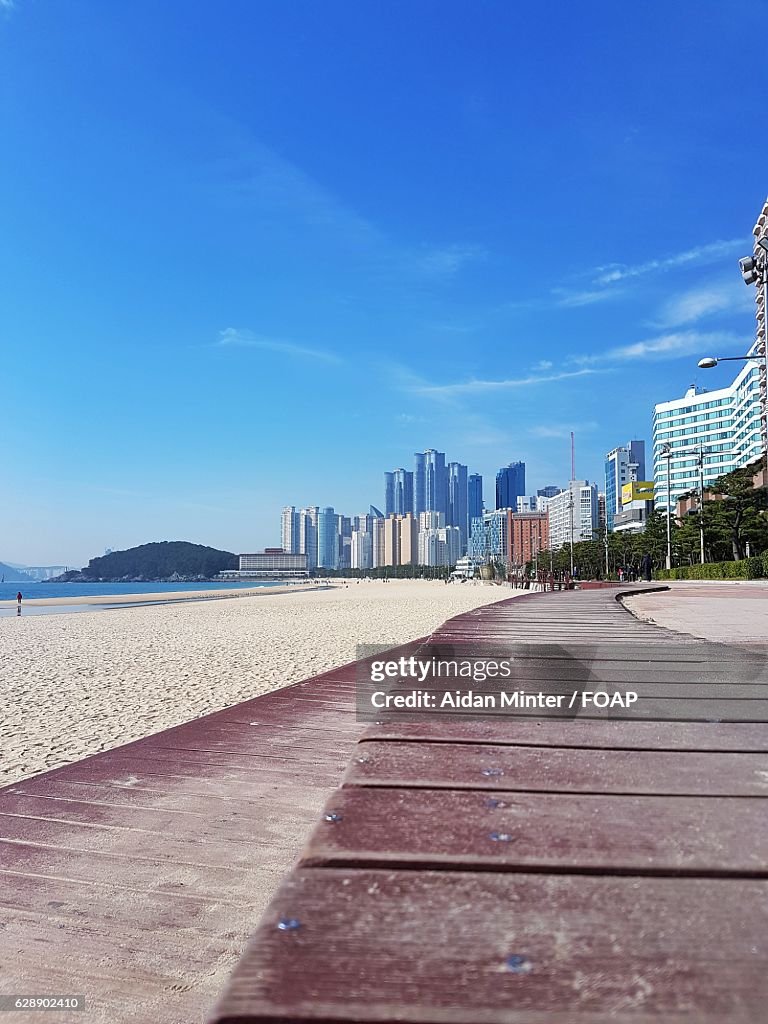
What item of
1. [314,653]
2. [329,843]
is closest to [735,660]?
[329,843]

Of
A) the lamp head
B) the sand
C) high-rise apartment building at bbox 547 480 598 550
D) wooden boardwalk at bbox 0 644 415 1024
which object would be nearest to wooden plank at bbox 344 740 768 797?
wooden boardwalk at bbox 0 644 415 1024

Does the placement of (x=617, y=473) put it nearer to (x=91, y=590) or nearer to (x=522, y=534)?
(x=522, y=534)

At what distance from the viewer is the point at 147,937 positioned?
2.11 m

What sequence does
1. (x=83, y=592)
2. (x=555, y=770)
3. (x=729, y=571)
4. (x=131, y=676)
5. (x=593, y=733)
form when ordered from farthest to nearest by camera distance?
1. (x=83, y=592)
2. (x=729, y=571)
3. (x=131, y=676)
4. (x=593, y=733)
5. (x=555, y=770)

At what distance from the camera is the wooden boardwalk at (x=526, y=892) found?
53 cm

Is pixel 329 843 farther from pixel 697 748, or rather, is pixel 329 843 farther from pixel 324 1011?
pixel 697 748

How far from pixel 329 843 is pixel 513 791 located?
336 mm

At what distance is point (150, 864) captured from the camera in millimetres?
2355

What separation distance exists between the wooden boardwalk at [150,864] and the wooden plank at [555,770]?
3.97ft

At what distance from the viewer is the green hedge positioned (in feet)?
100

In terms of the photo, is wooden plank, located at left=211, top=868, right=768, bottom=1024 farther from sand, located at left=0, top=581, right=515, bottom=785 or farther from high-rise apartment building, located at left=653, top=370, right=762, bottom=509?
high-rise apartment building, located at left=653, top=370, right=762, bottom=509

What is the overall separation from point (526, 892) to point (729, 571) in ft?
125

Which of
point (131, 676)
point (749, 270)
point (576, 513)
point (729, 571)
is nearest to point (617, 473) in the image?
point (576, 513)

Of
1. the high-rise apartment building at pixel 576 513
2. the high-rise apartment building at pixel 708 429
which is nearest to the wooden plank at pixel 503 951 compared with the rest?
the high-rise apartment building at pixel 708 429
